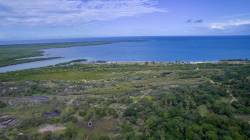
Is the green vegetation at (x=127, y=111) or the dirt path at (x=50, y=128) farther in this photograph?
the dirt path at (x=50, y=128)

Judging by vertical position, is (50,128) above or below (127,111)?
below

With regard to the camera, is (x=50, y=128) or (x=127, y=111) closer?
(x=50, y=128)

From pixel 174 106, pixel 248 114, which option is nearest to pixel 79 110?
pixel 174 106

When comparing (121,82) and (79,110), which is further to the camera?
(121,82)

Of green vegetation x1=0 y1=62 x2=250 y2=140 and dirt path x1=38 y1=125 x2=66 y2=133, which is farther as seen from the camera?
dirt path x1=38 y1=125 x2=66 y2=133

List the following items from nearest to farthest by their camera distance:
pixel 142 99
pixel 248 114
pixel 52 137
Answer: pixel 52 137
pixel 248 114
pixel 142 99

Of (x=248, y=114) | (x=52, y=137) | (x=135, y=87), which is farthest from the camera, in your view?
(x=135, y=87)

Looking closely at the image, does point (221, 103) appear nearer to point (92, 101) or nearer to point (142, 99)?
point (142, 99)
